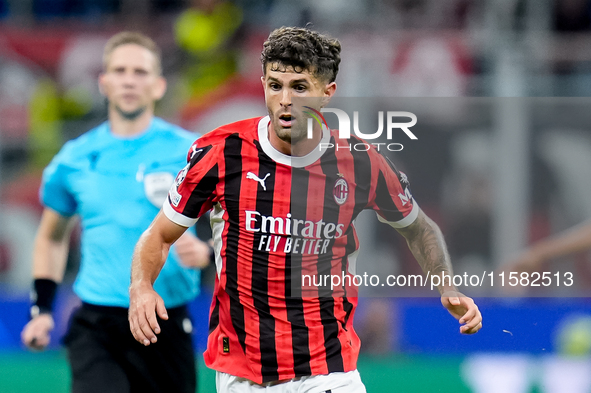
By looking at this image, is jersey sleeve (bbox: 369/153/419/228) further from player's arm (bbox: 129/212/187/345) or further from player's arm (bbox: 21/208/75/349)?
player's arm (bbox: 21/208/75/349)

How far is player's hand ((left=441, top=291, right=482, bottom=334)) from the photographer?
2932 millimetres

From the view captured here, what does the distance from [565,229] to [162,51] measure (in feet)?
17.6

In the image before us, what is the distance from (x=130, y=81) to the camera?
4445 millimetres

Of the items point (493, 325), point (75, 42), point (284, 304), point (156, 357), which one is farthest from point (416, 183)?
point (75, 42)

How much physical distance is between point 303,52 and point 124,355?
76.0 inches

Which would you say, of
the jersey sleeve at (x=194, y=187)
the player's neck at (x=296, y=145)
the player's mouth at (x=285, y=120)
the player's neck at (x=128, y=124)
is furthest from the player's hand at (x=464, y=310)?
the player's neck at (x=128, y=124)

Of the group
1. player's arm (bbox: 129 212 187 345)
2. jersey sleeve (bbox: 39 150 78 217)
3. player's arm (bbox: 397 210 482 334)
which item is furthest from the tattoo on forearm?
jersey sleeve (bbox: 39 150 78 217)

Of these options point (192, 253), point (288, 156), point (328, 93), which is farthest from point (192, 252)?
point (328, 93)

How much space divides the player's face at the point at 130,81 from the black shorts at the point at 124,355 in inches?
43.9

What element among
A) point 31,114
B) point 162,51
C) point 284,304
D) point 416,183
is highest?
point 162,51

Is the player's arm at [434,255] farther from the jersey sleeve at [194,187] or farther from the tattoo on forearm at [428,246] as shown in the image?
the jersey sleeve at [194,187]

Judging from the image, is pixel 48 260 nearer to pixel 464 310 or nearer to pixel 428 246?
pixel 428 246

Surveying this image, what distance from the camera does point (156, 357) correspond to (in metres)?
4.11

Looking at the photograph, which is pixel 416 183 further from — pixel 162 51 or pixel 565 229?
pixel 162 51
